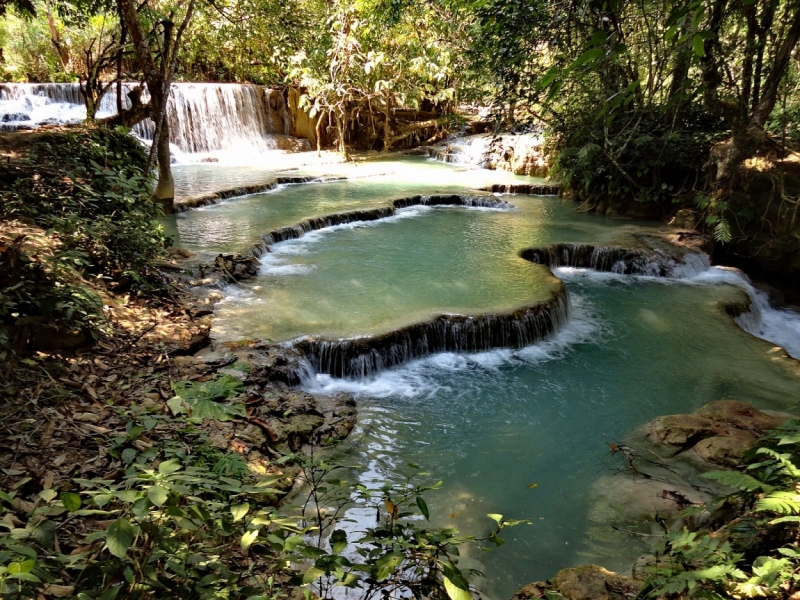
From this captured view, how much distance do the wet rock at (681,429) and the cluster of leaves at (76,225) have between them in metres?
5.14

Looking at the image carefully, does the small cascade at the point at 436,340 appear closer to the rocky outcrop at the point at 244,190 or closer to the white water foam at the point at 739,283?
the white water foam at the point at 739,283

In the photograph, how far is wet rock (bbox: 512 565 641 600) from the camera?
2.76 m

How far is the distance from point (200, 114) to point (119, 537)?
19.4m

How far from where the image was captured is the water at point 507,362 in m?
4.18

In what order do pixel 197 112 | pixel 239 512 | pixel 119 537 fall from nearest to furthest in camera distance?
1. pixel 119 537
2. pixel 239 512
3. pixel 197 112

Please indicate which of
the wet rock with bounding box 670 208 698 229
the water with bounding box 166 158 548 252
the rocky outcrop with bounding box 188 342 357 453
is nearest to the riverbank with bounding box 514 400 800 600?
the rocky outcrop with bounding box 188 342 357 453

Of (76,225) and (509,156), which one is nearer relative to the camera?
(76,225)

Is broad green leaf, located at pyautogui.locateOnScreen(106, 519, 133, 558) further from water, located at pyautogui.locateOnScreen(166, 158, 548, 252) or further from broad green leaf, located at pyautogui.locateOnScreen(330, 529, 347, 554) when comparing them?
water, located at pyautogui.locateOnScreen(166, 158, 548, 252)

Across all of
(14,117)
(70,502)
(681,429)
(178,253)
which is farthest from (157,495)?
(14,117)

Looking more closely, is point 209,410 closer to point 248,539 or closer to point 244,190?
point 248,539

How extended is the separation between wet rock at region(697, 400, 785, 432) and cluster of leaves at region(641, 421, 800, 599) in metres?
2.26

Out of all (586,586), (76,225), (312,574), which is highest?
(76,225)

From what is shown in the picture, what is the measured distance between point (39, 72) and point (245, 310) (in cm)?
2048

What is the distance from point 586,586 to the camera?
9.44 ft
